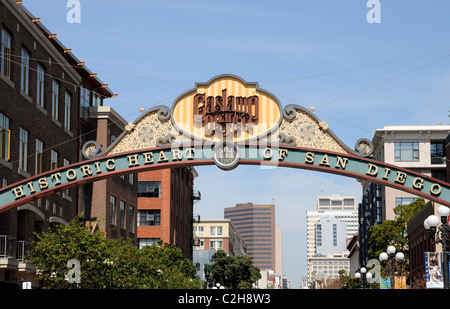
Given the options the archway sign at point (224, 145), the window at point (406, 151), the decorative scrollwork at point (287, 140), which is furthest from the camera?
the window at point (406, 151)

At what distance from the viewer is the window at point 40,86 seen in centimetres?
4206

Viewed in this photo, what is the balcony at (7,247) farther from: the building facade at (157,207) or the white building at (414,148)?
the white building at (414,148)

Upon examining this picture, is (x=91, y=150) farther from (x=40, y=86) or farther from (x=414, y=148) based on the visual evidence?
(x=414, y=148)

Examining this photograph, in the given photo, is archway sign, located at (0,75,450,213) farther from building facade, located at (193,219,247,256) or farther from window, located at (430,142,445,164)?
building facade, located at (193,219,247,256)

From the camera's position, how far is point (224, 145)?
21.7 m

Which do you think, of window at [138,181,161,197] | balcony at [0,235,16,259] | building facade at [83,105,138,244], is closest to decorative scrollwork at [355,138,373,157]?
balcony at [0,235,16,259]

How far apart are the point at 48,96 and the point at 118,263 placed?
14025 mm

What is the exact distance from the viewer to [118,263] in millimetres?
35094

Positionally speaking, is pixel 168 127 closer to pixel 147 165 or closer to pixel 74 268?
pixel 147 165

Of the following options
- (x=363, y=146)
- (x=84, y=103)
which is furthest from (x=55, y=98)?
(x=363, y=146)

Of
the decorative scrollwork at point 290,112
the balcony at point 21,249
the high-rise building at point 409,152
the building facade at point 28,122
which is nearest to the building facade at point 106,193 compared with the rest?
the building facade at point 28,122

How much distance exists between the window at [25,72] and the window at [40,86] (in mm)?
Answer: 1933

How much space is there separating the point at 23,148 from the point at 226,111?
20.2 meters
